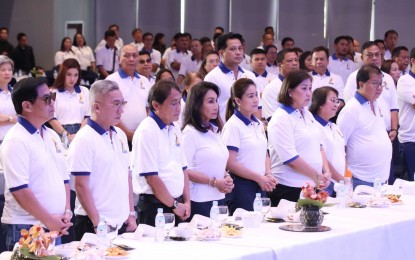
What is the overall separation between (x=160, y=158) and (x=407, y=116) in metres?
4.12

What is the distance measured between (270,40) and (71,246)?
10302 mm

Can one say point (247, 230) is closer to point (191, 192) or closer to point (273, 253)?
point (273, 253)

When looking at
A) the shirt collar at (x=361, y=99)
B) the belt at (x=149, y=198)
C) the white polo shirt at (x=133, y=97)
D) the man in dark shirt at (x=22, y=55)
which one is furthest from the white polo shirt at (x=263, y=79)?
the man in dark shirt at (x=22, y=55)

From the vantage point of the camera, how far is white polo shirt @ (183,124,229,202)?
5.42 metres

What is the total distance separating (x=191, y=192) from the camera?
5500mm

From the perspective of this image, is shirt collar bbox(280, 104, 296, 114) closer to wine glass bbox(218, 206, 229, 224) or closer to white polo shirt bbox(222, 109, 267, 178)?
white polo shirt bbox(222, 109, 267, 178)

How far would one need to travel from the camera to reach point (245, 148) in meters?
5.81

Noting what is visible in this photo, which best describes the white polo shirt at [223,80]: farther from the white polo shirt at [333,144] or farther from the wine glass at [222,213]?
the wine glass at [222,213]

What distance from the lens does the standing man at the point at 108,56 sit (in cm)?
1389

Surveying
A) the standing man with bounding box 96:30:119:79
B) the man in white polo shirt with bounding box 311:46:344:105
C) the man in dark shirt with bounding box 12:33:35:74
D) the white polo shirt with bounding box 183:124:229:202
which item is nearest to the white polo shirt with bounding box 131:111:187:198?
the white polo shirt with bounding box 183:124:229:202

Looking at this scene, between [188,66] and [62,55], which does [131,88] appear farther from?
[62,55]

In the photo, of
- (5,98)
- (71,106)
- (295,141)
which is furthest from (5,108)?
(295,141)

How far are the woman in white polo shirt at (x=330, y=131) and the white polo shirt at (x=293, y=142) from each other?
0.79 ft

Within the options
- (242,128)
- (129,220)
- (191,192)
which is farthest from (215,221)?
(242,128)
